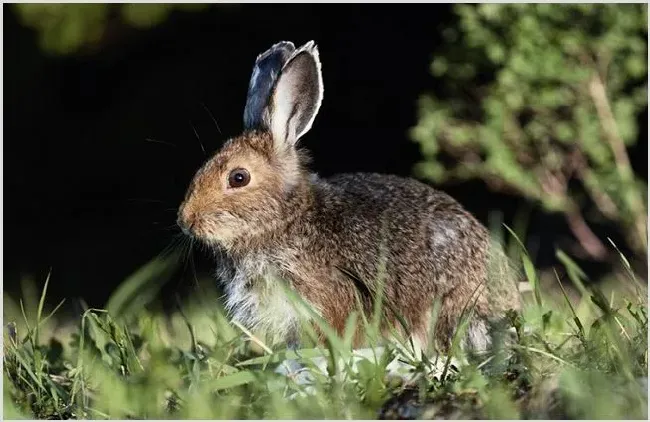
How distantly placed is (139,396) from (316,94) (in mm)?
1884

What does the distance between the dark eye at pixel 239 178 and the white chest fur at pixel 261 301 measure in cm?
35

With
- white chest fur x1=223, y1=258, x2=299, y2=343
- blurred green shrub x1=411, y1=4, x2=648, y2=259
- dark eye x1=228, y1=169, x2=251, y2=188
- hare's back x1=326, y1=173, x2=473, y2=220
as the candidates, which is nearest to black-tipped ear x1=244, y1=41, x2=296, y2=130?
dark eye x1=228, y1=169, x2=251, y2=188

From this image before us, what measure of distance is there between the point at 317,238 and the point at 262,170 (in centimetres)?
42

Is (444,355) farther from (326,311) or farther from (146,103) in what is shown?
(146,103)

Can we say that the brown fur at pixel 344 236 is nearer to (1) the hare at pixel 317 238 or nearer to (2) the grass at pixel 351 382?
(1) the hare at pixel 317 238

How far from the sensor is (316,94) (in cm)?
471

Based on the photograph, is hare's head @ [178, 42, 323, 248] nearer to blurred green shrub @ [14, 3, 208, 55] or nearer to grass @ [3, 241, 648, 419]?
grass @ [3, 241, 648, 419]

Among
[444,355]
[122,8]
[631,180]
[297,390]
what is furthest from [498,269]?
[122,8]

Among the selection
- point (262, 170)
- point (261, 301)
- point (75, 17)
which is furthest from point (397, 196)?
point (75, 17)

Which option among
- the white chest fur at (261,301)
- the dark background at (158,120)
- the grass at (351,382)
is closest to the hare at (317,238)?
the white chest fur at (261,301)

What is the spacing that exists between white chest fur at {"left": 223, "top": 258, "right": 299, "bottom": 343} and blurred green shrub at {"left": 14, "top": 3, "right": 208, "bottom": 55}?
4.48 m

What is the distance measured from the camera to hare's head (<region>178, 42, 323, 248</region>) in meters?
4.54

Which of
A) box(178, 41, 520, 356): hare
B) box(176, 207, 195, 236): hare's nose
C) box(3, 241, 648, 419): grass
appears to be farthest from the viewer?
box(176, 207, 195, 236): hare's nose

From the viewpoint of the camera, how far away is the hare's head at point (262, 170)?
454 cm
